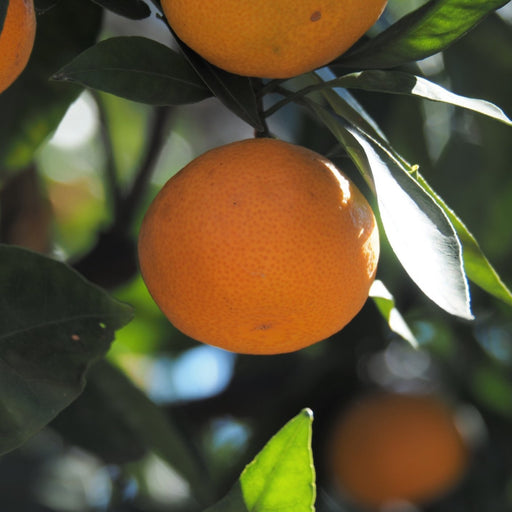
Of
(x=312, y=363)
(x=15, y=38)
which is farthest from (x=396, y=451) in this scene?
(x=15, y=38)

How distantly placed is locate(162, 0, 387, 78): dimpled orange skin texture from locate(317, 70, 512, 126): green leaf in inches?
1.4

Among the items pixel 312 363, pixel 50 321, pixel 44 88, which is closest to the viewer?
pixel 50 321

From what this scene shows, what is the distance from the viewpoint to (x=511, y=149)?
1.76 meters

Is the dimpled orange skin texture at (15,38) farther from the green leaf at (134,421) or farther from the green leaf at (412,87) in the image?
the green leaf at (134,421)

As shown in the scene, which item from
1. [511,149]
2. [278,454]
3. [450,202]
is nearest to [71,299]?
[278,454]

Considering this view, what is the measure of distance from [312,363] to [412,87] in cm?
115

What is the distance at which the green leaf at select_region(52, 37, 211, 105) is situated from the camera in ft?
2.73

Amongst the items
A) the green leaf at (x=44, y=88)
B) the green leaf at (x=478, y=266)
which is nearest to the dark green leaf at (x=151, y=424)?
the green leaf at (x=44, y=88)

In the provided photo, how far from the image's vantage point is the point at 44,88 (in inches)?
46.4

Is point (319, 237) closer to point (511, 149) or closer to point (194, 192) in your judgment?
point (194, 192)

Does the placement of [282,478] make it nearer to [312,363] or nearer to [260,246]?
[260,246]

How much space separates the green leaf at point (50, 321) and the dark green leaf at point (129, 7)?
28 cm

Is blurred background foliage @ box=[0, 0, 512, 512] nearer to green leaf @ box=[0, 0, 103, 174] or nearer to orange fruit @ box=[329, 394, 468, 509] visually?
orange fruit @ box=[329, 394, 468, 509]

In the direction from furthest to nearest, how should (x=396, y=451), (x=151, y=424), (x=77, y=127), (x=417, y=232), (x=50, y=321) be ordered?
1. (x=77, y=127)
2. (x=396, y=451)
3. (x=151, y=424)
4. (x=50, y=321)
5. (x=417, y=232)
